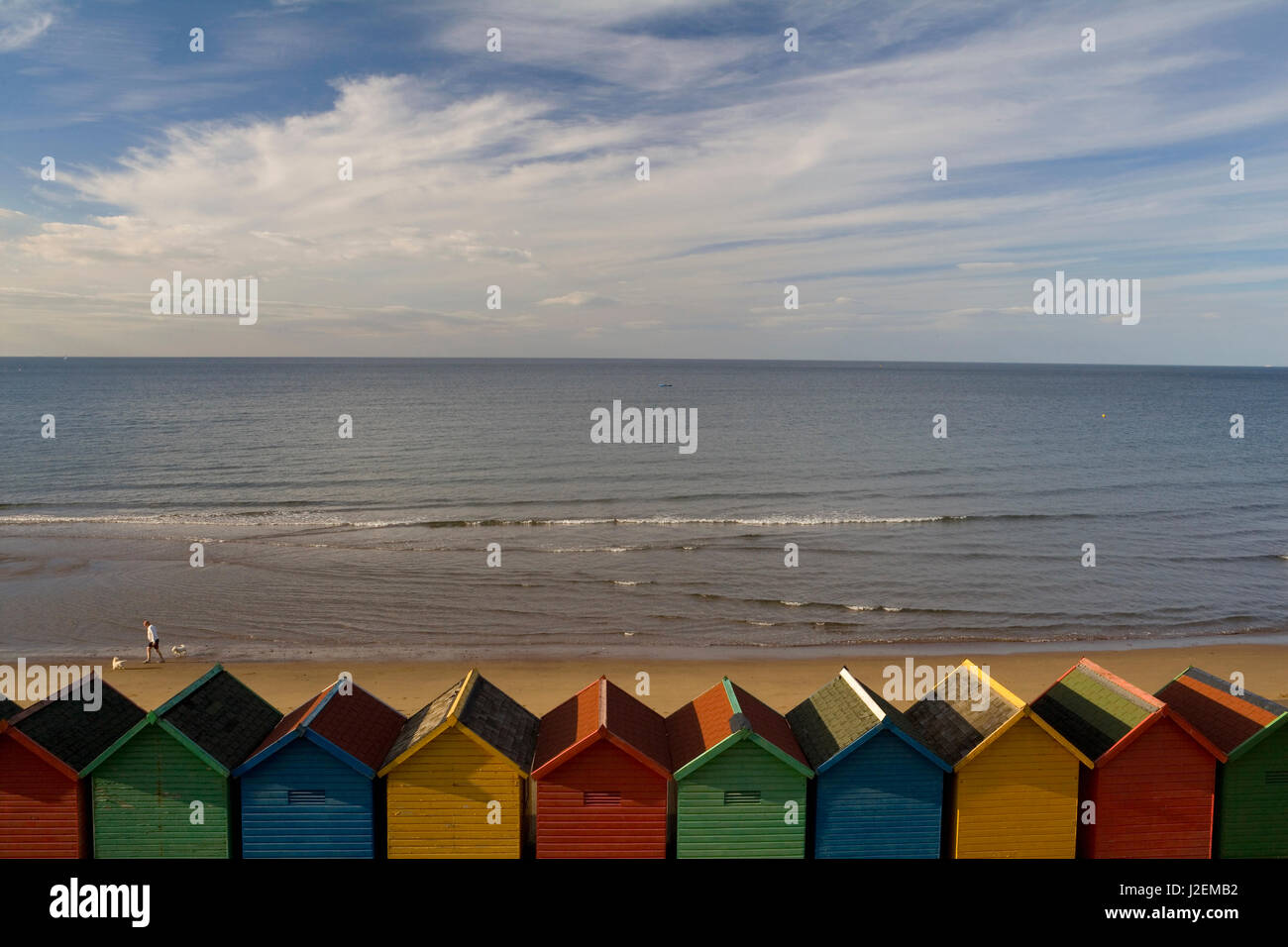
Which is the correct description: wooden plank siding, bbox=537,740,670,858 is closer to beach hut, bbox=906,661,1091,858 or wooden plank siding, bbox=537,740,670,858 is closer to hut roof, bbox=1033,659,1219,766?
beach hut, bbox=906,661,1091,858

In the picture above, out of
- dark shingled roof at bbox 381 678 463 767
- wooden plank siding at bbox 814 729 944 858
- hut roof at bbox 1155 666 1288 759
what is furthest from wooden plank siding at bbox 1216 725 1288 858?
dark shingled roof at bbox 381 678 463 767

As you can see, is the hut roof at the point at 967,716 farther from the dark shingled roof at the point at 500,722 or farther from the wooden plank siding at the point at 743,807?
the dark shingled roof at the point at 500,722

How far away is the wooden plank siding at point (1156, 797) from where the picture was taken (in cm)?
859

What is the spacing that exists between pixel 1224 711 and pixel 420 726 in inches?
326

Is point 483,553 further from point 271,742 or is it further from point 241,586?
point 271,742

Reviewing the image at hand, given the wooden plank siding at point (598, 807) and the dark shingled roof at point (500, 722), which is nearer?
the wooden plank siding at point (598, 807)

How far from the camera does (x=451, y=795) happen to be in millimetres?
8523

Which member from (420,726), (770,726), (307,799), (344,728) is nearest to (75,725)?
(307,799)

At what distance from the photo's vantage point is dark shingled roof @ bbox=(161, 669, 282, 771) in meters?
8.41

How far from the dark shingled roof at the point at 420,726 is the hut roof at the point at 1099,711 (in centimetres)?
646

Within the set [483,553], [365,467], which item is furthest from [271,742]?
[365,467]

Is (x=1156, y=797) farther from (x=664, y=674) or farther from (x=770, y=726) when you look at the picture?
(x=664, y=674)

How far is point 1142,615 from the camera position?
25.6m

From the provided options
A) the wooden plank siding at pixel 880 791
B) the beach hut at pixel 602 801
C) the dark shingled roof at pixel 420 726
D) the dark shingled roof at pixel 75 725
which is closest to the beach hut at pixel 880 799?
the wooden plank siding at pixel 880 791
